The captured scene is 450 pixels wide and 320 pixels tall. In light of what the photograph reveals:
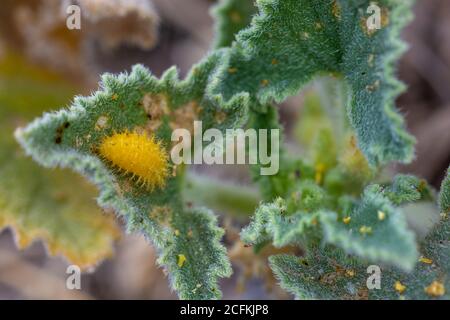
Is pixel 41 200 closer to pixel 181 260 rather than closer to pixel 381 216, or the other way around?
pixel 181 260

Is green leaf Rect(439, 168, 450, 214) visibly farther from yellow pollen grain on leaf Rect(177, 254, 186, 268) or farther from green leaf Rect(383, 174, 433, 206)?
yellow pollen grain on leaf Rect(177, 254, 186, 268)

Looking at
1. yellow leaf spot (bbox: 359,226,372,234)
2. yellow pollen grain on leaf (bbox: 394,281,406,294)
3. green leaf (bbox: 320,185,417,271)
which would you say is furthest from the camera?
yellow pollen grain on leaf (bbox: 394,281,406,294)

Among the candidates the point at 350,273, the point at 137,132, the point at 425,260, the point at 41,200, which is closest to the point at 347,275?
the point at 350,273

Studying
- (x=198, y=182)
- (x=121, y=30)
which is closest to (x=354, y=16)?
(x=198, y=182)

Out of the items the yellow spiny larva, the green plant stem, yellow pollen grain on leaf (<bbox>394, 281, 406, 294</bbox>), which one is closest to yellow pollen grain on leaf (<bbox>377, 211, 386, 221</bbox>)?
yellow pollen grain on leaf (<bbox>394, 281, 406, 294</bbox>)

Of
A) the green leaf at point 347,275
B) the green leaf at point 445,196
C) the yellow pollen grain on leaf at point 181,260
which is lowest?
the green leaf at point 347,275

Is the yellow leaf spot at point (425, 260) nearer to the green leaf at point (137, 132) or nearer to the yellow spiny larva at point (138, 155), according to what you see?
the green leaf at point (137, 132)

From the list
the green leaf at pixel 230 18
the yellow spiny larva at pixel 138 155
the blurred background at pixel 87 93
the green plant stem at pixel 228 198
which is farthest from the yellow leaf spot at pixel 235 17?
the yellow spiny larva at pixel 138 155
